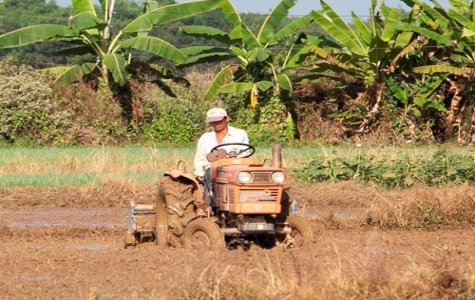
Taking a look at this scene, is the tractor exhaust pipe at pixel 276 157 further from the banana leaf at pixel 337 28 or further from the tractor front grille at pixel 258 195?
the banana leaf at pixel 337 28

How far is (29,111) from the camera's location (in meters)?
27.3

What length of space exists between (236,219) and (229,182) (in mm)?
411

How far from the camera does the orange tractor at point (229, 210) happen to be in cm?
933

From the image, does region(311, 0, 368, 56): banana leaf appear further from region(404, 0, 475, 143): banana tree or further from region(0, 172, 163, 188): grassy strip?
region(0, 172, 163, 188): grassy strip

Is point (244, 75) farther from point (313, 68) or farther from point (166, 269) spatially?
point (166, 269)

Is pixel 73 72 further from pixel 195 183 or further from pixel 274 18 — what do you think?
pixel 195 183

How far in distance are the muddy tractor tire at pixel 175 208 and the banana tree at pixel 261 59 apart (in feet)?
51.7

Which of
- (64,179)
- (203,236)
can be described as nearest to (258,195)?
(203,236)

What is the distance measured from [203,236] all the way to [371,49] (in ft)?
54.2

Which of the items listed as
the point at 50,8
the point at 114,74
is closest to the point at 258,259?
the point at 114,74

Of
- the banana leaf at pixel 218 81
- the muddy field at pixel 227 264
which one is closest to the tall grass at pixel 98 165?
the muddy field at pixel 227 264

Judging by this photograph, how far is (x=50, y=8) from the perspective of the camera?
6475 cm

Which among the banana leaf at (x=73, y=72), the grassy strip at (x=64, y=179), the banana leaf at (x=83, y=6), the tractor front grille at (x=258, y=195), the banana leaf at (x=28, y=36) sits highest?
the banana leaf at (x=83, y=6)

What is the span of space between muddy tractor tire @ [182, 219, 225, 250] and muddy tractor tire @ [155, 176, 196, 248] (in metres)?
0.29
